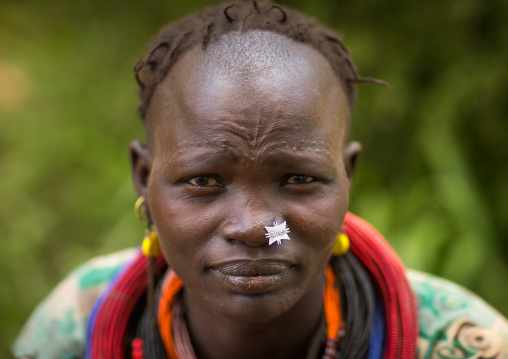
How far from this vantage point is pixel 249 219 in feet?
5.11

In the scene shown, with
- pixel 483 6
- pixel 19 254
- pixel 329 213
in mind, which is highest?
pixel 483 6

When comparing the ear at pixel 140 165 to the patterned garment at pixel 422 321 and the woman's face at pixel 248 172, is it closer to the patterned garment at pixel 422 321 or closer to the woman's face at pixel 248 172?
the woman's face at pixel 248 172

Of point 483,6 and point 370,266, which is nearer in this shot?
point 370,266

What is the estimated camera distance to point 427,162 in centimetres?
361

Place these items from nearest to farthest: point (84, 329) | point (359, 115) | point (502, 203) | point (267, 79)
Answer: point (267, 79) < point (84, 329) < point (502, 203) < point (359, 115)

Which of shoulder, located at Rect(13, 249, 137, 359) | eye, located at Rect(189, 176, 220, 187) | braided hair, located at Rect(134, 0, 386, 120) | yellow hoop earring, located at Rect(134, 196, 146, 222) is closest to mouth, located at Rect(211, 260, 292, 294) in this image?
eye, located at Rect(189, 176, 220, 187)

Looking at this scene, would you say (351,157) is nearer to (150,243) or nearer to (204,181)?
(204,181)

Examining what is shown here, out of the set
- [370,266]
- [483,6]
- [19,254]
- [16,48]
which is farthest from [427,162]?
[16,48]

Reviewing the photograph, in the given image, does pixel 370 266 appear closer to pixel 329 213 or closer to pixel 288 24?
pixel 329 213

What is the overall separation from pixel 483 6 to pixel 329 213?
2520 millimetres

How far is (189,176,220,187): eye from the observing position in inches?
65.2

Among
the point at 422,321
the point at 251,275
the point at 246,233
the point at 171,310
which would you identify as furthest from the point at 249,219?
the point at 422,321

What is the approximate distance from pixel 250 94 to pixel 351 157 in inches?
21.2

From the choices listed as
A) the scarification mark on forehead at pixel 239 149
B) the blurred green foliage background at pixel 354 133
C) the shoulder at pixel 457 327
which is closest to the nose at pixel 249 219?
the scarification mark on forehead at pixel 239 149
